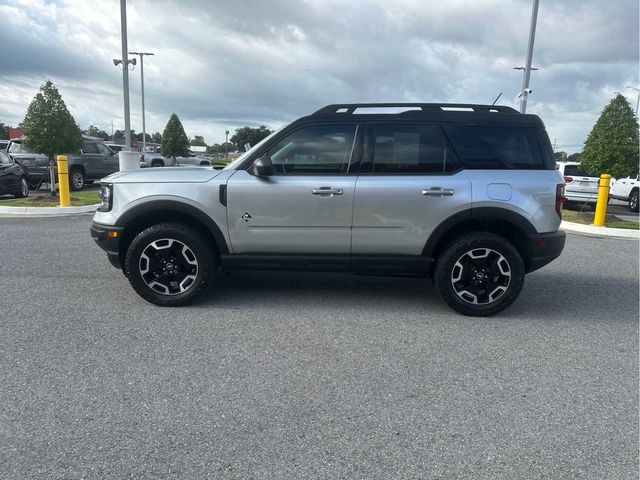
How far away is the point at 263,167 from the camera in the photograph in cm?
415

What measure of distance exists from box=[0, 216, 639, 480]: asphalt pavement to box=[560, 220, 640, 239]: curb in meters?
5.59

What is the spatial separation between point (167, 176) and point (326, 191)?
1.55m

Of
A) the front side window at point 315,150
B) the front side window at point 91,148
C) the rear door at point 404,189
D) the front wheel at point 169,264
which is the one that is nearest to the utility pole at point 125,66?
the front side window at point 91,148

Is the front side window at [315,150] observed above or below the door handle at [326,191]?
above

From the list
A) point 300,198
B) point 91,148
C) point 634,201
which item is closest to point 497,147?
point 300,198

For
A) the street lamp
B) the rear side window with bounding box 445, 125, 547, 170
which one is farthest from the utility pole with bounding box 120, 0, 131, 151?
the rear side window with bounding box 445, 125, 547, 170

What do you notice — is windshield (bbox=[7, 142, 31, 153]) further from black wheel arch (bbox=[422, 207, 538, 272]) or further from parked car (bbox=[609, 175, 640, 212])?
parked car (bbox=[609, 175, 640, 212])

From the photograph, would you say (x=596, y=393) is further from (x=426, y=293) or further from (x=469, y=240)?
(x=426, y=293)

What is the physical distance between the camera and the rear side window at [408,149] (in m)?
4.31

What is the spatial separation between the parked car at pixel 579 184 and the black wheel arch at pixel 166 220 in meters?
12.5

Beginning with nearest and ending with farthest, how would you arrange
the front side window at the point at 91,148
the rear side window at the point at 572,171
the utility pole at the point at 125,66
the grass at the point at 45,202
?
the grass at the point at 45,202, the rear side window at the point at 572,171, the utility pole at the point at 125,66, the front side window at the point at 91,148

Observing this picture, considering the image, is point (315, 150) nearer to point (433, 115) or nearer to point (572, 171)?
point (433, 115)

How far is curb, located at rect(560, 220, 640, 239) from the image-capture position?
9.88 meters

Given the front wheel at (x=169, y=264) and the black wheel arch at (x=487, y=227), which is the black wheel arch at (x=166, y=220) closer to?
the front wheel at (x=169, y=264)
